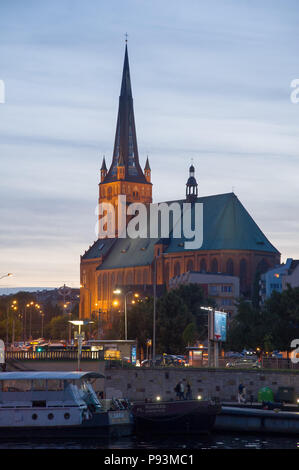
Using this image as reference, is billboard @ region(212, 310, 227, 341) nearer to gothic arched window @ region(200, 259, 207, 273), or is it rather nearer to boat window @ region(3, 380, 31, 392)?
boat window @ region(3, 380, 31, 392)

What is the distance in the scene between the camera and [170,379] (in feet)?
257

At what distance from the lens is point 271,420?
59875 millimetres

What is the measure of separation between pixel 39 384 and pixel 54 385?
3.22 ft

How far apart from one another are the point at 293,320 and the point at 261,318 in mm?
4702

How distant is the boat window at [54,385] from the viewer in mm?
58656

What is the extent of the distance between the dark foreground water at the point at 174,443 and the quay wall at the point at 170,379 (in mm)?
13443

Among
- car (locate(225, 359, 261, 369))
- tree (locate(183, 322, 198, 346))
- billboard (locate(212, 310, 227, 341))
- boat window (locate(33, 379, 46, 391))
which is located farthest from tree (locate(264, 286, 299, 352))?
boat window (locate(33, 379, 46, 391))

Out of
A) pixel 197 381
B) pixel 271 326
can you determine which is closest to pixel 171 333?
pixel 271 326

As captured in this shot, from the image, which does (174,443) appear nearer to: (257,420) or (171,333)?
(257,420)

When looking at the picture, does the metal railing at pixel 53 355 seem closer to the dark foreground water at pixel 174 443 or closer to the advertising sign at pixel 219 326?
the advertising sign at pixel 219 326

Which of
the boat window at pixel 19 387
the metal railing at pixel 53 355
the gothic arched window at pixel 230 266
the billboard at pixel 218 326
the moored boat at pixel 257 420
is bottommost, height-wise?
the moored boat at pixel 257 420

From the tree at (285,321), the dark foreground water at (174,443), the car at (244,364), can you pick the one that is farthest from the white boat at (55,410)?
the tree at (285,321)
